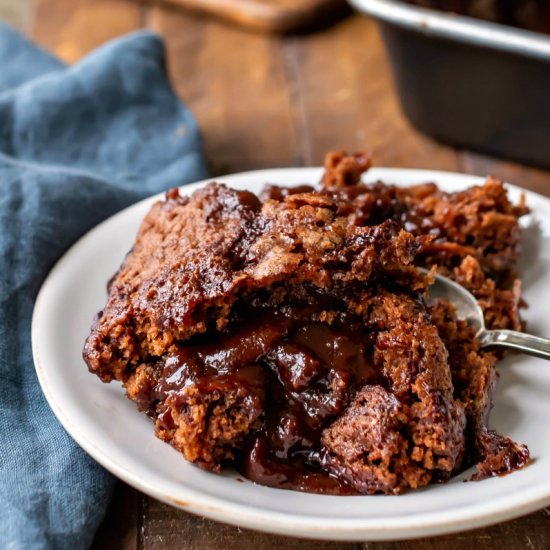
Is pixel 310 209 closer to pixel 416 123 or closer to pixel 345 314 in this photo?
pixel 345 314

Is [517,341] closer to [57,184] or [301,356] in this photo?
[301,356]

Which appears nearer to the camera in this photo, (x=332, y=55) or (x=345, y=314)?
(x=345, y=314)

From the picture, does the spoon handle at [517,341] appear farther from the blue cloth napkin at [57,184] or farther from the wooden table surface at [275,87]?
the wooden table surface at [275,87]

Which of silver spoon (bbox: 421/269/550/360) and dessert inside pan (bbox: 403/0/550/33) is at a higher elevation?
dessert inside pan (bbox: 403/0/550/33)

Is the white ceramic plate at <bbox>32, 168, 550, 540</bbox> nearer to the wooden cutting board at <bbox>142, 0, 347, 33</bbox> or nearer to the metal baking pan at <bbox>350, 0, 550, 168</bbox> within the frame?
the metal baking pan at <bbox>350, 0, 550, 168</bbox>

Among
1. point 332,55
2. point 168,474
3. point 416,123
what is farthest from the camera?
point 332,55

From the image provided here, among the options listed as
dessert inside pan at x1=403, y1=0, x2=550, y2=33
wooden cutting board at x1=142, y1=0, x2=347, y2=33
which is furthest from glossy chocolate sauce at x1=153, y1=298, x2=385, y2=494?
wooden cutting board at x1=142, y1=0, x2=347, y2=33

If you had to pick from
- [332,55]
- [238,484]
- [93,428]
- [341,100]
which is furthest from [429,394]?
[332,55]
